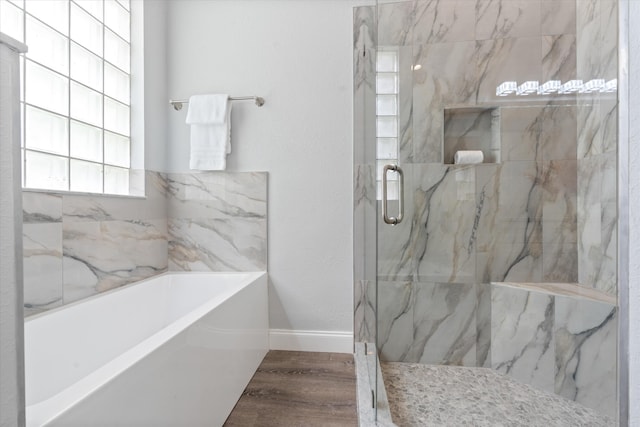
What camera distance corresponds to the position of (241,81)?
6.89ft

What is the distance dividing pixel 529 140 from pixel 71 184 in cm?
246

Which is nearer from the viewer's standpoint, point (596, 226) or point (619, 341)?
point (619, 341)

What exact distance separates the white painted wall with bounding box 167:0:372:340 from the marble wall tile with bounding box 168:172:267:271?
87 mm

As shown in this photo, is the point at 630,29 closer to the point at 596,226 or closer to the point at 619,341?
the point at 619,341

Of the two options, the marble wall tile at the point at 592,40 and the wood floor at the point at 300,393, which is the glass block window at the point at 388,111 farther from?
the wood floor at the point at 300,393

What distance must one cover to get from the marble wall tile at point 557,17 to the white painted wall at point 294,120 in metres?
1.03

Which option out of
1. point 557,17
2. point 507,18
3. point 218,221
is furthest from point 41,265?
point 557,17

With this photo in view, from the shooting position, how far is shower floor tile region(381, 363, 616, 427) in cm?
134

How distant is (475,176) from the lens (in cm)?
181

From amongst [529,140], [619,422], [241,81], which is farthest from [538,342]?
[241,81]

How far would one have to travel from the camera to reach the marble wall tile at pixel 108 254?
56.6 inches

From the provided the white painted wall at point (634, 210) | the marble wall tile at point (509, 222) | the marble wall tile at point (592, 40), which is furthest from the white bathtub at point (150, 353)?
the marble wall tile at point (592, 40)

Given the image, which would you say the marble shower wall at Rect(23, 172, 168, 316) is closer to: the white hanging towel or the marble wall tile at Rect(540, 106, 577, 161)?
the white hanging towel

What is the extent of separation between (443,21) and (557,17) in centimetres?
60
